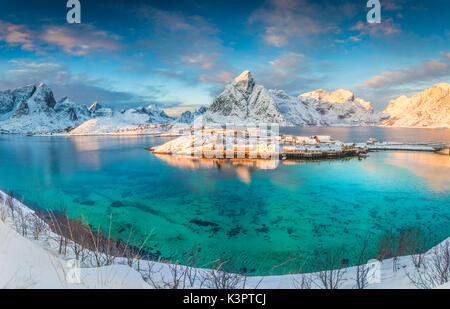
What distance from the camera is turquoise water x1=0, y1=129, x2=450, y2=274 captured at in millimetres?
10672

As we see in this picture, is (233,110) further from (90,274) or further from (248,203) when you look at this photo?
(90,274)

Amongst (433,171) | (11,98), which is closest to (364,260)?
(433,171)

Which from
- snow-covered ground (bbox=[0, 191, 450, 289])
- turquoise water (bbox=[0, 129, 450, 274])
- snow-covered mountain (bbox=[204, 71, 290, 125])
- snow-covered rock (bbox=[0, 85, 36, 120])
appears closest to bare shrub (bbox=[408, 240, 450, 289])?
snow-covered ground (bbox=[0, 191, 450, 289])

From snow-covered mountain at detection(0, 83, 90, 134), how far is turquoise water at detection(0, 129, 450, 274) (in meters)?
151

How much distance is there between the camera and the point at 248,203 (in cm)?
1650

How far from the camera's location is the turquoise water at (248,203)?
10672 millimetres

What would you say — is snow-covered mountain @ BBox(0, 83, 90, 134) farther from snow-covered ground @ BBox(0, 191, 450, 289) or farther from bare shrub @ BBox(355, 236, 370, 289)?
bare shrub @ BBox(355, 236, 370, 289)

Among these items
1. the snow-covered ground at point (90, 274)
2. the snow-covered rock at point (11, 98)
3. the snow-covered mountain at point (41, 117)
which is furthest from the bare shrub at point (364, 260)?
the snow-covered rock at point (11, 98)

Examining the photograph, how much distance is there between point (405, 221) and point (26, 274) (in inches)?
688

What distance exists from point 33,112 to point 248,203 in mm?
200945

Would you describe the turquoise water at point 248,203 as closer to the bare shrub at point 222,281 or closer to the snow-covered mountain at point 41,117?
the bare shrub at point 222,281
